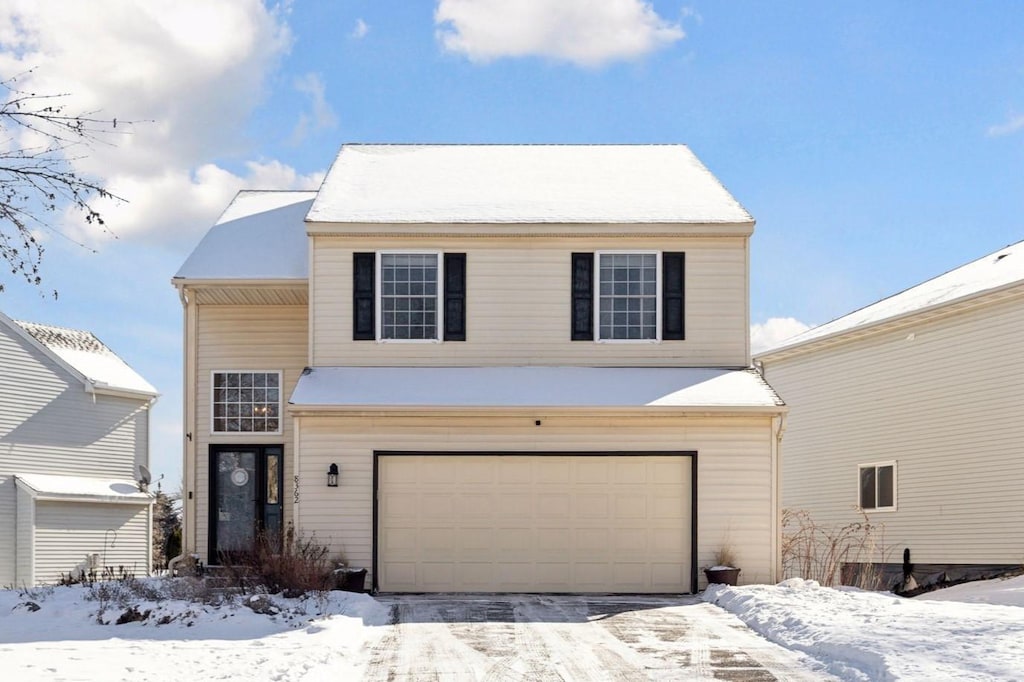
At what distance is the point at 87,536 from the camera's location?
1201 inches

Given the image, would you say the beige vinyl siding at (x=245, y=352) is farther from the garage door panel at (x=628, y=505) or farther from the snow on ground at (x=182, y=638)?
the garage door panel at (x=628, y=505)

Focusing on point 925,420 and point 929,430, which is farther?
point 925,420

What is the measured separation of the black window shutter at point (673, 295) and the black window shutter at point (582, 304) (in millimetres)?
1116

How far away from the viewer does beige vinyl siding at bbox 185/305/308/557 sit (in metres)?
20.1

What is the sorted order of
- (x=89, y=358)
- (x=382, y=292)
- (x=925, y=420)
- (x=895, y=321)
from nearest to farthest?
(x=382, y=292) → (x=925, y=420) → (x=895, y=321) → (x=89, y=358)

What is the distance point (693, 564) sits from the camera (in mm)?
17703

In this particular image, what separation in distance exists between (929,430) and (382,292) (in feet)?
36.5

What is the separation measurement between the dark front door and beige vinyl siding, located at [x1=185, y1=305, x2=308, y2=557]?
0.50 feet

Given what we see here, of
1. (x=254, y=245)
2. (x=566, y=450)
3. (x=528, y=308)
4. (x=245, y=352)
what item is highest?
(x=254, y=245)

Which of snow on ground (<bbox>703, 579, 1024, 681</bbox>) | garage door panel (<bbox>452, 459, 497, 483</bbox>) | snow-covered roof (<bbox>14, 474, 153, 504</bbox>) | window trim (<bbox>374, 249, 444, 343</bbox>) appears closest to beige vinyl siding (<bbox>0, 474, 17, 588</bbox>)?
snow-covered roof (<bbox>14, 474, 153, 504</bbox>)

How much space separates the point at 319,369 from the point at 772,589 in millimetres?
7381

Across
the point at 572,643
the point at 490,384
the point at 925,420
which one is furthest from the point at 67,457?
the point at 572,643

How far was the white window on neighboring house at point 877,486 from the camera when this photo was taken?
24.1 metres

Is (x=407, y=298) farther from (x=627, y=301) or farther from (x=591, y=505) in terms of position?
(x=591, y=505)
